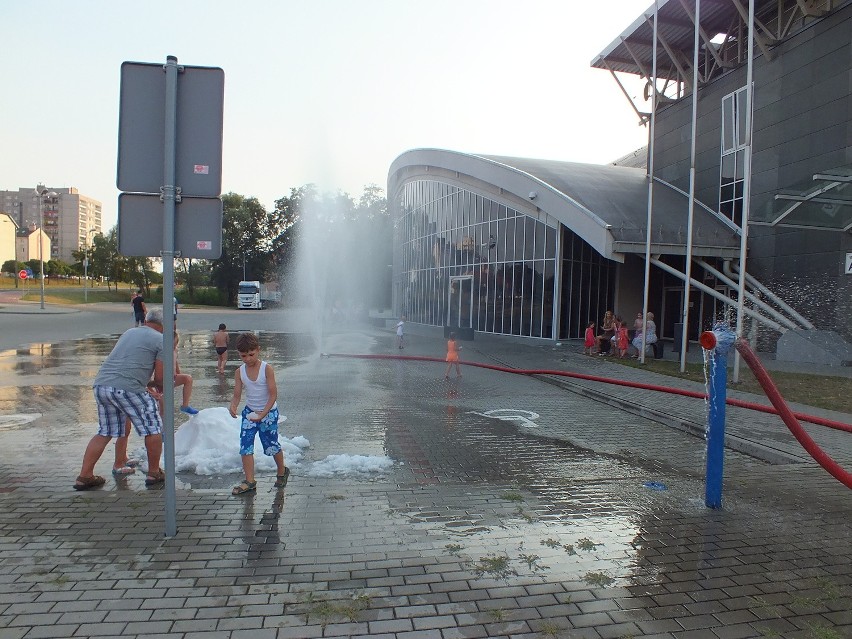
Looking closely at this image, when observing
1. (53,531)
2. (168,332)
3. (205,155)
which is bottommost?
(53,531)

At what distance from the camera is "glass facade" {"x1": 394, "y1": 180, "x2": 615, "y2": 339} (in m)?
24.8

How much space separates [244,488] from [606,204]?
69.2ft

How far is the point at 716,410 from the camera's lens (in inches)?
207

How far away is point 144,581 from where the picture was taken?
12.0ft

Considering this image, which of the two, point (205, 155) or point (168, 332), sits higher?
point (205, 155)

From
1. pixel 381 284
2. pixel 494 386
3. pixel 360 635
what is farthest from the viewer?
pixel 381 284

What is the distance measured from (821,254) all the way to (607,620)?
64.4ft

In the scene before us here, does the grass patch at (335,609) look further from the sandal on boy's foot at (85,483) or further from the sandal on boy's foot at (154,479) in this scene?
the sandal on boy's foot at (85,483)

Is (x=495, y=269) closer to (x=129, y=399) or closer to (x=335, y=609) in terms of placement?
(x=129, y=399)

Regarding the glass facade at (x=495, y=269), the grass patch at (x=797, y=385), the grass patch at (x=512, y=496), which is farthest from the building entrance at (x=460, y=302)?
the grass patch at (x=512, y=496)

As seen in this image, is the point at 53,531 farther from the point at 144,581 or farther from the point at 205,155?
the point at 205,155

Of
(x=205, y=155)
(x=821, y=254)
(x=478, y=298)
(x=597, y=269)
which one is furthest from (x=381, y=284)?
(x=205, y=155)

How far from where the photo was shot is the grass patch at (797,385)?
10.4 metres

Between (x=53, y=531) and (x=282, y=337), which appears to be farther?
(x=282, y=337)
